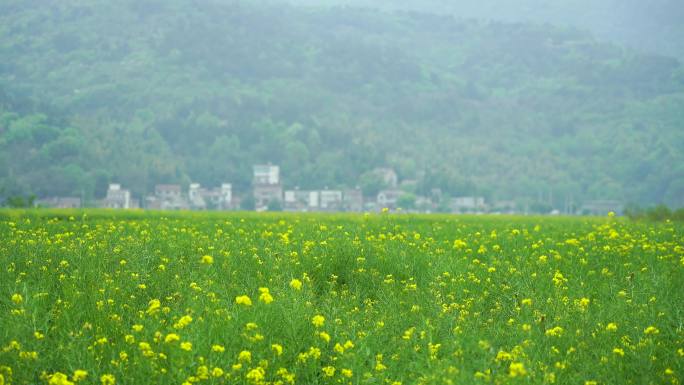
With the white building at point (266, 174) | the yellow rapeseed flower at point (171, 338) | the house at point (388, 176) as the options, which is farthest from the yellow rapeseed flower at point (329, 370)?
the white building at point (266, 174)

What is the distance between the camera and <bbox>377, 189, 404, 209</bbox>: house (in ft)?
588

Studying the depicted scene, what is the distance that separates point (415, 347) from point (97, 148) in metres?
163

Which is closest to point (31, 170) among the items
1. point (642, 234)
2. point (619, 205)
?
point (619, 205)

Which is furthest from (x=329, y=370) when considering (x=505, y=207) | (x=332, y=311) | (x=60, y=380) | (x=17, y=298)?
(x=505, y=207)

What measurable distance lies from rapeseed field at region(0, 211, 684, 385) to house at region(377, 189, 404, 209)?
16379 cm

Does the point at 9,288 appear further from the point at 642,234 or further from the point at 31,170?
the point at 31,170

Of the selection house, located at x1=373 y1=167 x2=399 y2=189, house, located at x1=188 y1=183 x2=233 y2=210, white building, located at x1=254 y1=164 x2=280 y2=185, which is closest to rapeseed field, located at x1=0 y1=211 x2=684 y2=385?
house, located at x1=188 y1=183 x2=233 y2=210

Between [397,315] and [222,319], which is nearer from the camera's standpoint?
[222,319]

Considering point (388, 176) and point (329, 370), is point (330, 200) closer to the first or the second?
point (388, 176)

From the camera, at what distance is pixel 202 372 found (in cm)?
712

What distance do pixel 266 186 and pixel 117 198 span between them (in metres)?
36.4

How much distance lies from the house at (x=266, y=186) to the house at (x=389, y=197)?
21.7 meters

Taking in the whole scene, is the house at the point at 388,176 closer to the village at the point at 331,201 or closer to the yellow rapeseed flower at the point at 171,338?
the village at the point at 331,201

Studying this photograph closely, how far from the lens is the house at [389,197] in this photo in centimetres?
17925
